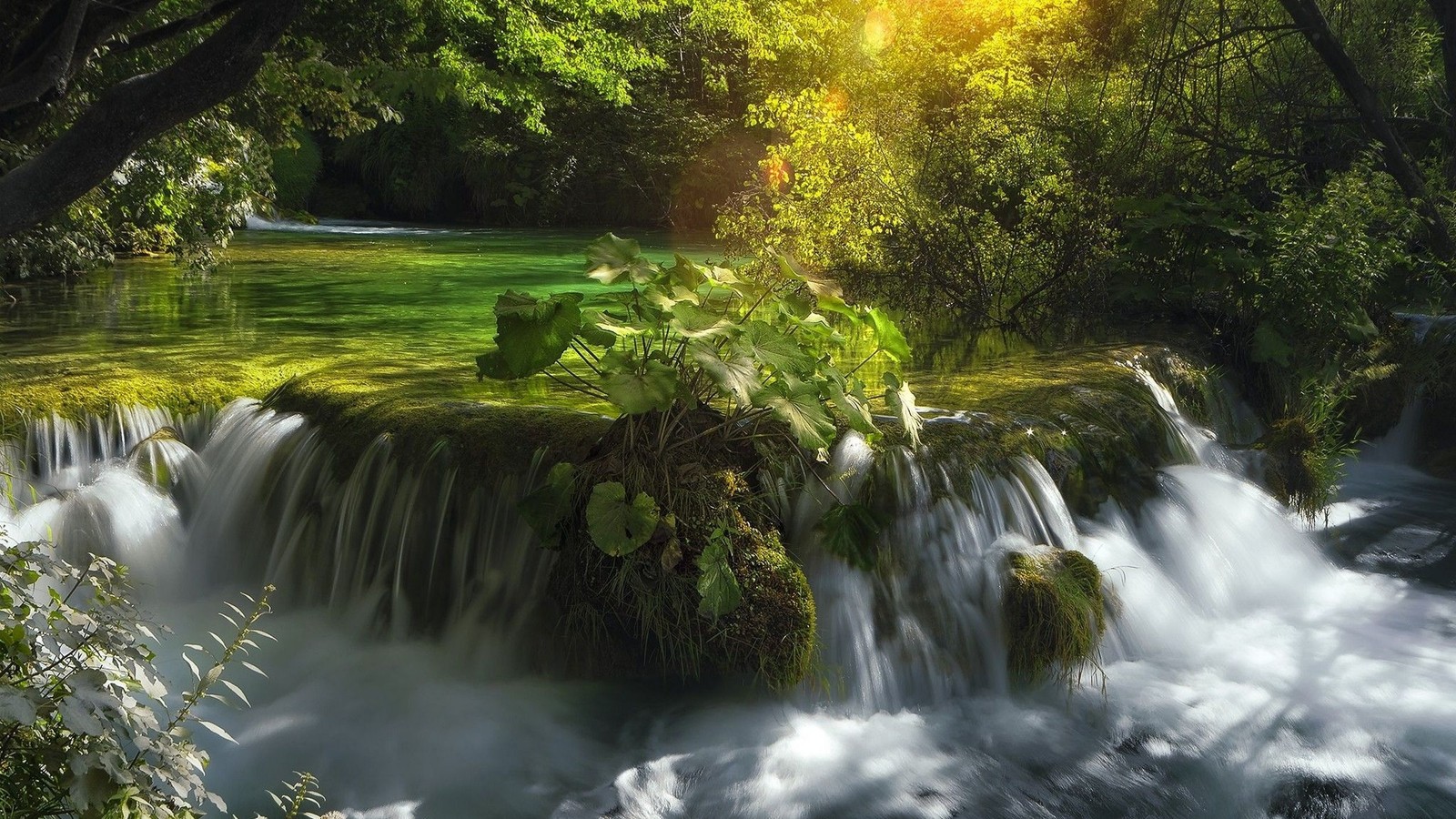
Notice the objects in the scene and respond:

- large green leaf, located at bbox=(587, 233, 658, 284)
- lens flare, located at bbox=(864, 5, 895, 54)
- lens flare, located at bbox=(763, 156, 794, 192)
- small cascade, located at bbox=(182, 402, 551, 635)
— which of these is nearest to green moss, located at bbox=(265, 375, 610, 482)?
small cascade, located at bbox=(182, 402, 551, 635)

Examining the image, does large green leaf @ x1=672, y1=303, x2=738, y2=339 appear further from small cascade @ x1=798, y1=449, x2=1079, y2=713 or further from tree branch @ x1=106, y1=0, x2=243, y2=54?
tree branch @ x1=106, y1=0, x2=243, y2=54

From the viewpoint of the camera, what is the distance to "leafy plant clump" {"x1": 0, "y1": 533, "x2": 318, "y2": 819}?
244cm

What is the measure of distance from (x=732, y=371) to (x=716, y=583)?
2.86 feet

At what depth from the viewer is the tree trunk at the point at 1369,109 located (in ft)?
31.4

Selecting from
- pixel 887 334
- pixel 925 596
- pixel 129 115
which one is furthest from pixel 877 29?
pixel 129 115

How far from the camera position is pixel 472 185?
1166 inches

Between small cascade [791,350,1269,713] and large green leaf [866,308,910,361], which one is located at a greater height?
large green leaf [866,308,910,361]

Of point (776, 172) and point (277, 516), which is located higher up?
point (776, 172)

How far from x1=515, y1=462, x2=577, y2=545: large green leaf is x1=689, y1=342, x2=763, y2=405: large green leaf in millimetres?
824

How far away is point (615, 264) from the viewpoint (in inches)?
215

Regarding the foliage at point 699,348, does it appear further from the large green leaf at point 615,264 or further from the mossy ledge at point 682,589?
the mossy ledge at point 682,589

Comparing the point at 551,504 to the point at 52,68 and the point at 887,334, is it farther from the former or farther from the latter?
the point at 52,68

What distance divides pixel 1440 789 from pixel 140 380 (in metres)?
7.40

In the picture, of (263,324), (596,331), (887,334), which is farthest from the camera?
(263,324)
